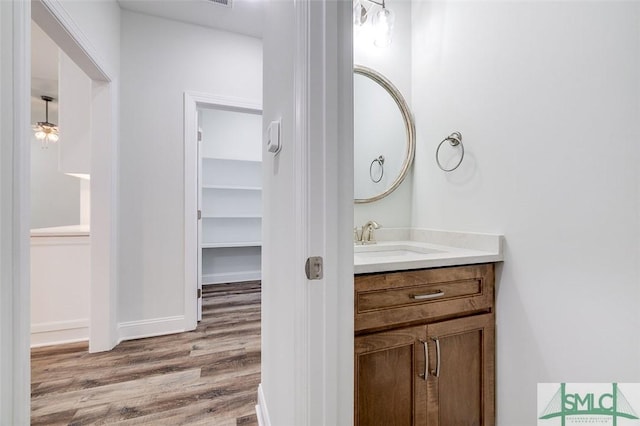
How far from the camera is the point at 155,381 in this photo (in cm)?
173

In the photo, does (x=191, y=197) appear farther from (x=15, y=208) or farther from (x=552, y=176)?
(x=552, y=176)

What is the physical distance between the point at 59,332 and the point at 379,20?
10.6 ft

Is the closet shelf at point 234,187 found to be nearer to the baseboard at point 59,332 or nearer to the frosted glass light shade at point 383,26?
the baseboard at point 59,332

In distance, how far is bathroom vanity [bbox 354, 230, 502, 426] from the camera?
3.14ft

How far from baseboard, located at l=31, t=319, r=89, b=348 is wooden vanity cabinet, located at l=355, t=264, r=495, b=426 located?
97.7 inches

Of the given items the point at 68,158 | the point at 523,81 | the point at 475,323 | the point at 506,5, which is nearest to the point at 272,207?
the point at 475,323

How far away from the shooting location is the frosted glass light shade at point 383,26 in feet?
5.30

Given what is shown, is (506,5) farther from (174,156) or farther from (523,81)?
(174,156)

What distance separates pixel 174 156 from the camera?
246 centimetres

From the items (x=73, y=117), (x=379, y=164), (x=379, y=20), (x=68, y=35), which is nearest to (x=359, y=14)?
(x=379, y=20)

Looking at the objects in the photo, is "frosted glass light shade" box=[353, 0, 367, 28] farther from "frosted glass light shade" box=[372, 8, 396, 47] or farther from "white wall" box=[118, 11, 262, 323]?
"white wall" box=[118, 11, 262, 323]

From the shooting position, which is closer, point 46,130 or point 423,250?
point 423,250

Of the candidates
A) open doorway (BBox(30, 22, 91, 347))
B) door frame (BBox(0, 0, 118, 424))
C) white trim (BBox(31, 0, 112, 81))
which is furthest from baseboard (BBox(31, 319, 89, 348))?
white trim (BBox(31, 0, 112, 81))

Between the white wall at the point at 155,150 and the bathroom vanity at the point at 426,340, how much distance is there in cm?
207
